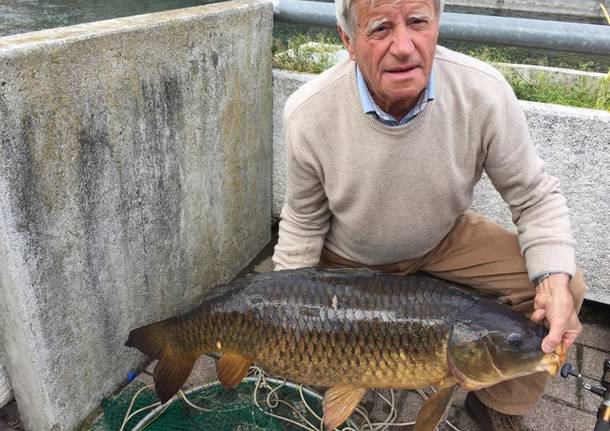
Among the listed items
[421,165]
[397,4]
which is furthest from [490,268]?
[397,4]

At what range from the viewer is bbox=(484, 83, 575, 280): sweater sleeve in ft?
6.88

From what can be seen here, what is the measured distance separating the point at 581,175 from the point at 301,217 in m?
1.59

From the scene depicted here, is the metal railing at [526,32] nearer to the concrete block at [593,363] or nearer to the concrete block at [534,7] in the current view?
the concrete block at [593,363]

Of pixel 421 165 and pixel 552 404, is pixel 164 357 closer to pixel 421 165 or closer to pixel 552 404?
pixel 421 165

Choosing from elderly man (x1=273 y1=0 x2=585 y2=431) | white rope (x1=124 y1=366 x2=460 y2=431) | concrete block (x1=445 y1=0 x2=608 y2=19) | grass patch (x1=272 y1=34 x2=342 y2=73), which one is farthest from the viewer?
concrete block (x1=445 y1=0 x2=608 y2=19)

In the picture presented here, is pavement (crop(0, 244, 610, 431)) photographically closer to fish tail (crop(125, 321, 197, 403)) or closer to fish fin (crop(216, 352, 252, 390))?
fish tail (crop(125, 321, 197, 403))

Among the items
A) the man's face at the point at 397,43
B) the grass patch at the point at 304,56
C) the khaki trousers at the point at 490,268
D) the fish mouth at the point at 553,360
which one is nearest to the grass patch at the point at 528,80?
the grass patch at the point at 304,56

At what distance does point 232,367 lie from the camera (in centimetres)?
217

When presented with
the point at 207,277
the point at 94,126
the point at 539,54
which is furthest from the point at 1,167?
the point at 539,54

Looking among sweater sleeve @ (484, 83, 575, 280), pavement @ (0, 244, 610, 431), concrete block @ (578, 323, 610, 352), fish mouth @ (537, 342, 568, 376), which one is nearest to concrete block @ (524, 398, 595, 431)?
pavement @ (0, 244, 610, 431)

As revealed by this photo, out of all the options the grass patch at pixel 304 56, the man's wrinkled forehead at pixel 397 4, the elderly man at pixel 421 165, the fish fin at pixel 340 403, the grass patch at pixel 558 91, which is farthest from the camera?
the grass patch at pixel 304 56

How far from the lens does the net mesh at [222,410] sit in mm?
2525

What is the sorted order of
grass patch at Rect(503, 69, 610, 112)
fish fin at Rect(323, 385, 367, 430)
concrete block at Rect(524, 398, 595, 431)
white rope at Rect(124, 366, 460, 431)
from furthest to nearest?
grass patch at Rect(503, 69, 610, 112)
concrete block at Rect(524, 398, 595, 431)
white rope at Rect(124, 366, 460, 431)
fish fin at Rect(323, 385, 367, 430)

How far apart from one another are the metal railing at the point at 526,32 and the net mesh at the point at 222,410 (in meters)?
2.12
